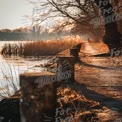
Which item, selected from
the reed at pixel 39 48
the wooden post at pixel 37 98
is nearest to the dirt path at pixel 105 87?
the wooden post at pixel 37 98

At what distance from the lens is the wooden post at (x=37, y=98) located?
242 inches

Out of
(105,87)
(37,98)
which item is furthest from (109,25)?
(37,98)

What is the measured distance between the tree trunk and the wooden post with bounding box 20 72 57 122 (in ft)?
69.7

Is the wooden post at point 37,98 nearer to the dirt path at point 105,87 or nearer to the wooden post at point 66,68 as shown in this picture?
the dirt path at point 105,87

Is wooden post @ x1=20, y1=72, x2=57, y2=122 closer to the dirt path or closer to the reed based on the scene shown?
the dirt path

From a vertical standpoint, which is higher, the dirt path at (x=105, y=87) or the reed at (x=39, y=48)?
the reed at (x=39, y=48)

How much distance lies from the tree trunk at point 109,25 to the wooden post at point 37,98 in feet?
69.7

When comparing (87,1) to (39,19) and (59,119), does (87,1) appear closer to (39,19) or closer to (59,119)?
(39,19)

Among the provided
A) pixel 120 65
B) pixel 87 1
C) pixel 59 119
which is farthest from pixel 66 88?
pixel 87 1

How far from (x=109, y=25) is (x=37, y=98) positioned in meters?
23.8

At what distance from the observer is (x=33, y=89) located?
6.17 meters

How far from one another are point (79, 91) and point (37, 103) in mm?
4656

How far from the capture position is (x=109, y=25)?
29375 millimetres

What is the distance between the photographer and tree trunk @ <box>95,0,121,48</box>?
27703mm
